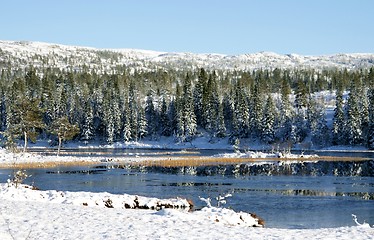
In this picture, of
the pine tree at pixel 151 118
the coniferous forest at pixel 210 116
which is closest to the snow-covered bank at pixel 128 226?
the coniferous forest at pixel 210 116

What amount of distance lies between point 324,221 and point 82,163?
41198mm

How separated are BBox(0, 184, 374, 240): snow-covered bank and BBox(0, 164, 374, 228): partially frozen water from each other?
475 cm

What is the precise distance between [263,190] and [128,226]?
20.8m

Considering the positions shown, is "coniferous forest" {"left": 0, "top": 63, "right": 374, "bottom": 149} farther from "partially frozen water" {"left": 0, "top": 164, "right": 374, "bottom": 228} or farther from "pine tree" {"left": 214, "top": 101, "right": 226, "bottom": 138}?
"partially frozen water" {"left": 0, "top": 164, "right": 374, "bottom": 228}

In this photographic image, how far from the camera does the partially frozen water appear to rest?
2531 centimetres

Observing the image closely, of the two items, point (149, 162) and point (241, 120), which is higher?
point (241, 120)

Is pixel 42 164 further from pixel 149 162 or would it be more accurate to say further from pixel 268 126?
pixel 268 126

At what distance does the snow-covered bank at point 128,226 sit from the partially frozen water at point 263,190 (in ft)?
15.6

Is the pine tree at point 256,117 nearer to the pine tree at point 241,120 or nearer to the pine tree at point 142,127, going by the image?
the pine tree at point 241,120

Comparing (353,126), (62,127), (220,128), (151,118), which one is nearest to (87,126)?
(151,118)

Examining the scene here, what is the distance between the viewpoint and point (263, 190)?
3612cm

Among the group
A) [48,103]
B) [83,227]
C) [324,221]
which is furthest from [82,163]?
[48,103]

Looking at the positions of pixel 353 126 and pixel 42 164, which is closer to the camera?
pixel 42 164

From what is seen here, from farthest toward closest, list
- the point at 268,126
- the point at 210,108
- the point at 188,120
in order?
the point at 210,108 → the point at 188,120 → the point at 268,126
